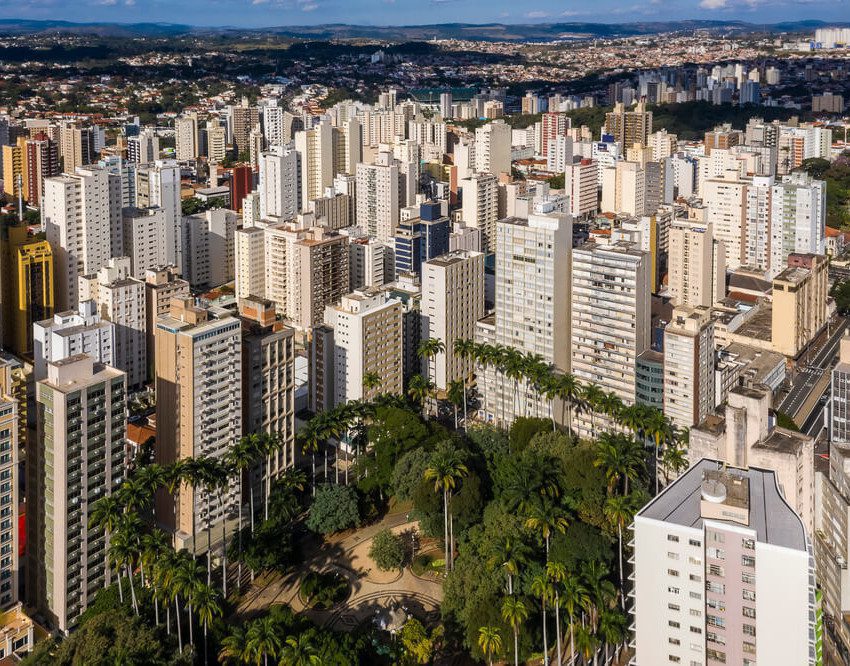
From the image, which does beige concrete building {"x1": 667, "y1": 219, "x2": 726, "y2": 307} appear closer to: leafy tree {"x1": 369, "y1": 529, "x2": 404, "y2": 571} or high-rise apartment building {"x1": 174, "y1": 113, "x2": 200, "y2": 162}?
leafy tree {"x1": 369, "y1": 529, "x2": 404, "y2": 571}

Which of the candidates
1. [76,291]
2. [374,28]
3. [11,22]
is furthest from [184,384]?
[11,22]

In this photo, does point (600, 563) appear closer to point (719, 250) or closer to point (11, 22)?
point (719, 250)

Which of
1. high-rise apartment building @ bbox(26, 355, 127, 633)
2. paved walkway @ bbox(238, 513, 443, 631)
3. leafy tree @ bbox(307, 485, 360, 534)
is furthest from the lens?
leafy tree @ bbox(307, 485, 360, 534)

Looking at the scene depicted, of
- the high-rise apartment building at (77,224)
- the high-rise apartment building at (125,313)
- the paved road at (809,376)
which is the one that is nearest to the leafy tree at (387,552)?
the high-rise apartment building at (125,313)

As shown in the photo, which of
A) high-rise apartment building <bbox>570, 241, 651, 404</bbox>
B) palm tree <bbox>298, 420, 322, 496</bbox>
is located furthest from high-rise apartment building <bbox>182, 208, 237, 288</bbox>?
high-rise apartment building <bbox>570, 241, 651, 404</bbox>

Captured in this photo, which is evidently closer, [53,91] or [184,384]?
[184,384]

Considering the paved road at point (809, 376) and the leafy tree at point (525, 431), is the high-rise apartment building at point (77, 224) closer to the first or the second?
the leafy tree at point (525, 431)
